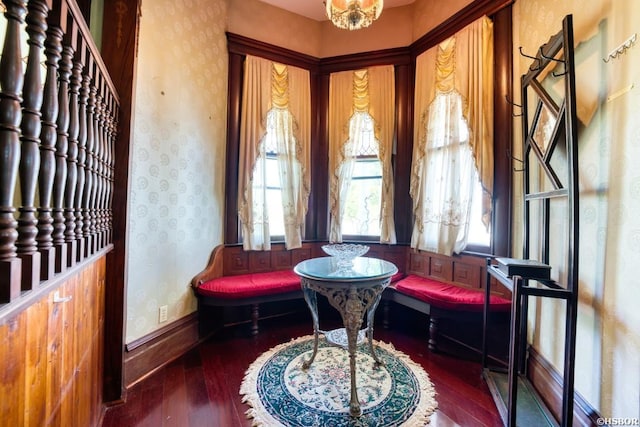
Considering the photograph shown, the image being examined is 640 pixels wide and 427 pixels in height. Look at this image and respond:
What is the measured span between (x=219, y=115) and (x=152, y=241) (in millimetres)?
1359

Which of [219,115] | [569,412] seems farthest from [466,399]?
[219,115]

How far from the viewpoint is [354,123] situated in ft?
10.3

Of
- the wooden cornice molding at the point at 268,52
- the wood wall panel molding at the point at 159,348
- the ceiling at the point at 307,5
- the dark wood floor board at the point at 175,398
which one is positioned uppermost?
the ceiling at the point at 307,5

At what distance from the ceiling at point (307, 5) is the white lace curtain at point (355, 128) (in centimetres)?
66

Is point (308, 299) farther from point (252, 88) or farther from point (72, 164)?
point (252, 88)

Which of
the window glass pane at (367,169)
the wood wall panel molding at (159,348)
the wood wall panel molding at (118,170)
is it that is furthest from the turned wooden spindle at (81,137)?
the window glass pane at (367,169)

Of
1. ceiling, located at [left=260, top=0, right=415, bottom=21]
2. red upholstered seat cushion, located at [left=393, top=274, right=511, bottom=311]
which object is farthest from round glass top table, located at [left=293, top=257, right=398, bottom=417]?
ceiling, located at [left=260, top=0, right=415, bottom=21]

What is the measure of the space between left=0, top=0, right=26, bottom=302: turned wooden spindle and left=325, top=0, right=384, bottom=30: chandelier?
1685 millimetres

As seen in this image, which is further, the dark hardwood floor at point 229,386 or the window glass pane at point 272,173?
the window glass pane at point 272,173

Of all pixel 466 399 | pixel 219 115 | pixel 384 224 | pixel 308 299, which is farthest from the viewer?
pixel 384 224

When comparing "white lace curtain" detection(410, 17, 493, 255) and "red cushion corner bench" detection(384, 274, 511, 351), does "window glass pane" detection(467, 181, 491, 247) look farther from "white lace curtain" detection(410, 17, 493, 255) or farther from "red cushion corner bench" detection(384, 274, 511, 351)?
"red cushion corner bench" detection(384, 274, 511, 351)

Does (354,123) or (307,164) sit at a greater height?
(354,123)

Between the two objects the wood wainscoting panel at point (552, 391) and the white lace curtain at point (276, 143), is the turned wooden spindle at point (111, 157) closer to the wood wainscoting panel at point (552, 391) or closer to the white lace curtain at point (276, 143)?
the white lace curtain at point (276, 143)

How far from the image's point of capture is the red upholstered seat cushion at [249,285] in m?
2.42
